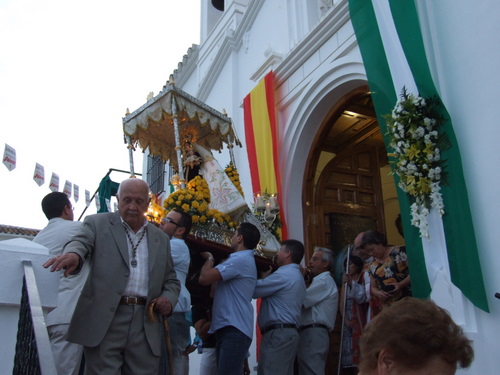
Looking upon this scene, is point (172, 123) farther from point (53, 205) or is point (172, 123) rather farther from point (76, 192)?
point (76, 192)

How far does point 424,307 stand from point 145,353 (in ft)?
5.38

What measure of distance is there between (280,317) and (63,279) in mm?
1726

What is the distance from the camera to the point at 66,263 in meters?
2.27

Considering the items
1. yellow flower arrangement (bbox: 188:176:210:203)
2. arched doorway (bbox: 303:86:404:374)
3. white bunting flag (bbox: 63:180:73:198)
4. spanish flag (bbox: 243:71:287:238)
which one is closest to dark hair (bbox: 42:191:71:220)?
yellow flower arrangement (bbox: 188:176:210:203)

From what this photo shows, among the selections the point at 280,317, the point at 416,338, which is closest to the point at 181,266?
the point at 280,317

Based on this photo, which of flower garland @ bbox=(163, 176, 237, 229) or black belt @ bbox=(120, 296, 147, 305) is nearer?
black belt @ bbox=(120, 296, 147, 305)

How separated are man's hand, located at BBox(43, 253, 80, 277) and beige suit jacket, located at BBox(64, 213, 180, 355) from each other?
79 mm

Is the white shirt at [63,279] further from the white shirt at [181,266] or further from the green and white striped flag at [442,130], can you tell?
the green and white striped flag at [442,130]

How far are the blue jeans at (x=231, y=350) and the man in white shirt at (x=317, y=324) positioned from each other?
2.51ft

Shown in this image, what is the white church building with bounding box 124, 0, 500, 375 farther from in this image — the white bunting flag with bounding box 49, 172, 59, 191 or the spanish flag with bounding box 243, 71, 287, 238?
the white bunting flag with bounding box 49, 172, 59, 191

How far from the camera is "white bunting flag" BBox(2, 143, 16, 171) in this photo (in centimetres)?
756

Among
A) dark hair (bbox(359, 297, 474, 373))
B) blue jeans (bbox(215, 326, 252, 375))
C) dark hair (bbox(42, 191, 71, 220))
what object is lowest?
blue jeans (bbox(215, 326, 252, 375))

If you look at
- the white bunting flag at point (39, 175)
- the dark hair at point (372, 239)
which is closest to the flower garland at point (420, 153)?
the dark hair at point (372, 239)

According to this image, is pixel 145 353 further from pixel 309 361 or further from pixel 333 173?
pixel 333 173
